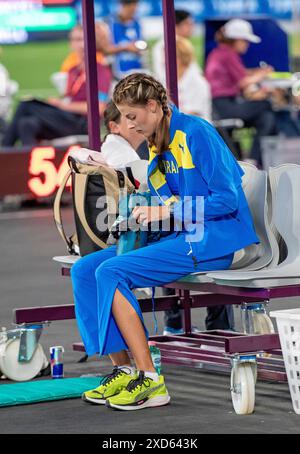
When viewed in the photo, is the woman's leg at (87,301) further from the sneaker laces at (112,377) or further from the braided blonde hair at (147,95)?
the braided blonde hair at (147,95)

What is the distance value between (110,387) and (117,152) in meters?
1.30

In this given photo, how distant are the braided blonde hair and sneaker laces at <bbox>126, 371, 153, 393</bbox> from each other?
3.08 feet

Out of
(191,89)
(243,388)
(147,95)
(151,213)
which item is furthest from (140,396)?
(191,89)

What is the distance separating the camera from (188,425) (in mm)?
5168

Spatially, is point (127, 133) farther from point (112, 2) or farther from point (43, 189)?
point (112, 2)

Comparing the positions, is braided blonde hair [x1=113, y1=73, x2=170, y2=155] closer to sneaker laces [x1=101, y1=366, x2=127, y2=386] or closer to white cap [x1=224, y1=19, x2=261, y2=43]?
sneaker laces [x1=101, y1=366, x2=127, y2=386]

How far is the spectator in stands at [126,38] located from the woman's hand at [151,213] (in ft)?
32.5

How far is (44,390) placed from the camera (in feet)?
19.3

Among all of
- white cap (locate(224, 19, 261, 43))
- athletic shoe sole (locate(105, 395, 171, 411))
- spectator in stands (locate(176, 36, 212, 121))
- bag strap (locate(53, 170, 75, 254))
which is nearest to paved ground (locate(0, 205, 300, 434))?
athletic shoe sole (locate(105, 395, 171, 411))

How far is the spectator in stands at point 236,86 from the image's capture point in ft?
49.3

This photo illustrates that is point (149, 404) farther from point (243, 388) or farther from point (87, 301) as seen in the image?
point (87, 301)

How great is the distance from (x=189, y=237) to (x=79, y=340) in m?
1.66

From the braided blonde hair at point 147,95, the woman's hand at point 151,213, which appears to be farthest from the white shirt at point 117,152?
the woman's hand at point 151,213

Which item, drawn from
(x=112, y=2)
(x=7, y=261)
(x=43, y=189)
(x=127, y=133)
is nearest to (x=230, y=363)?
(x=127, y=133)
